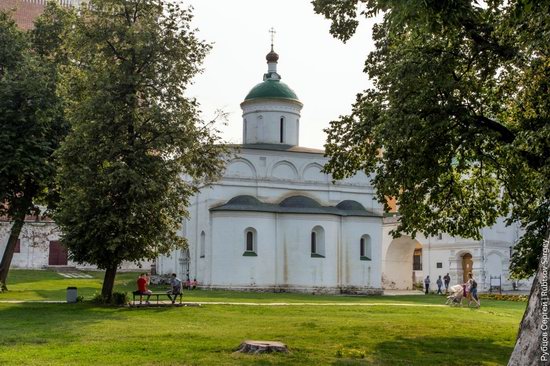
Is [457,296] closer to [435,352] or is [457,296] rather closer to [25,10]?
[435,352]

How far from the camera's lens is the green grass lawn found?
12.7 meters

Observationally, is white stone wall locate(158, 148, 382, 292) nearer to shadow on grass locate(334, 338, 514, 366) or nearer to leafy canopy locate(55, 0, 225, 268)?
leafy canopy locate(55, 0, 225, 268)

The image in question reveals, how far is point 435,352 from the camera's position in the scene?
1459 cm

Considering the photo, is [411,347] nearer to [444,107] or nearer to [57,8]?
[444,107]

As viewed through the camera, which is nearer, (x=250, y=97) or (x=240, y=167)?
(x=240, y=167)

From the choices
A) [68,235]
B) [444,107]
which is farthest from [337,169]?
[68,235]

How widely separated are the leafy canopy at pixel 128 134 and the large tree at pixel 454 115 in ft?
25.0

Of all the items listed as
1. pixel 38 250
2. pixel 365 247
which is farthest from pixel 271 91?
pixel 38 250

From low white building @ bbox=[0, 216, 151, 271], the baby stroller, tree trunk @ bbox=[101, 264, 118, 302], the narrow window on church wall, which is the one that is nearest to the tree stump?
tree trunk @ bbox=[101, 264, 118, 302]

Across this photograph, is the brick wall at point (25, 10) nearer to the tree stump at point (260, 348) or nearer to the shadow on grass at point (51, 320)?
the shadow on grass at point (51, 320)

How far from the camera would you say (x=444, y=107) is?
16.0 m

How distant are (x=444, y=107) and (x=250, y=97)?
32108 millimetres

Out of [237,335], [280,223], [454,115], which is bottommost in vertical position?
[237,335]

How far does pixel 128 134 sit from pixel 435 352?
1446cm
